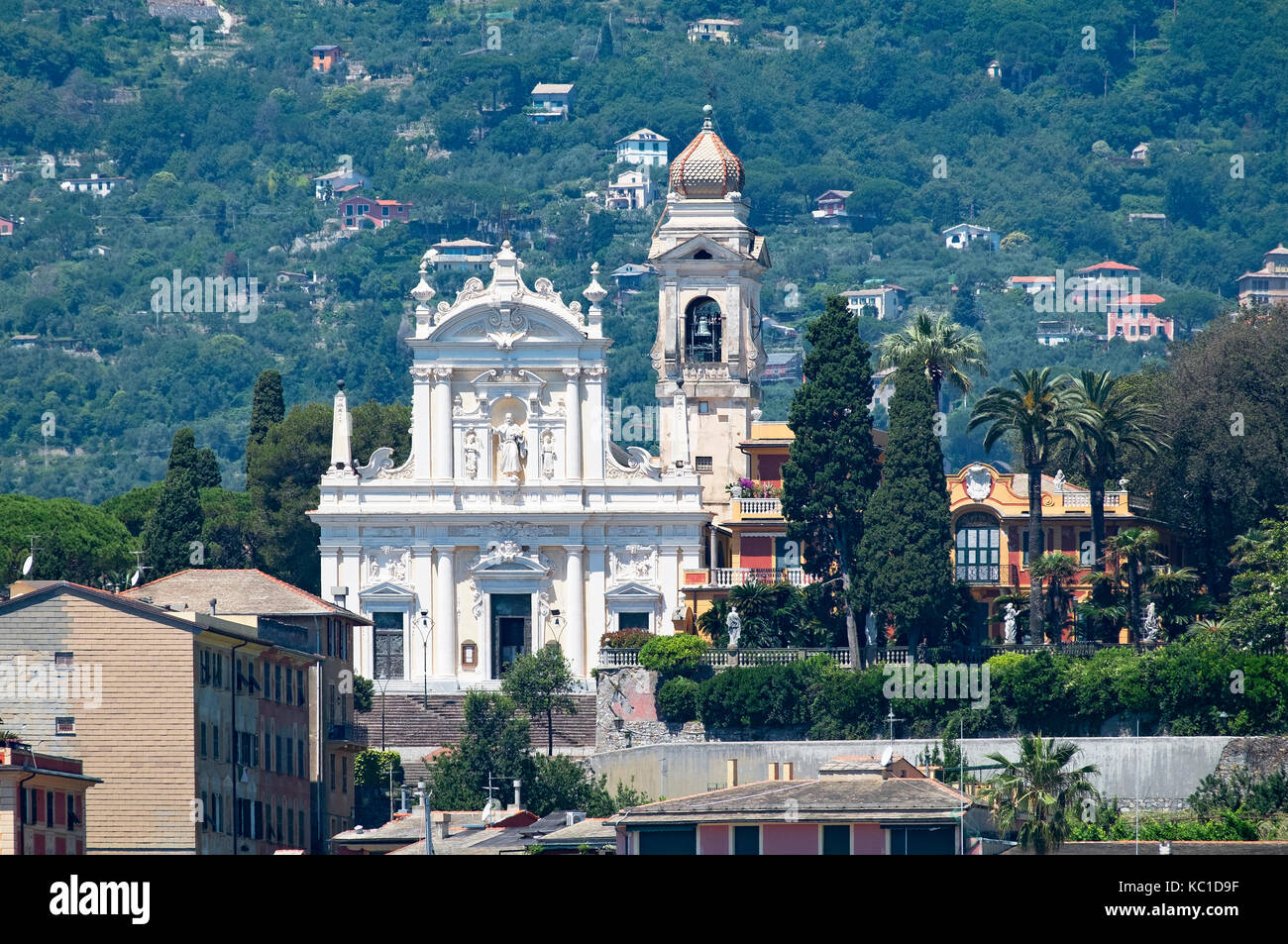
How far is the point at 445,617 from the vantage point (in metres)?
96.6

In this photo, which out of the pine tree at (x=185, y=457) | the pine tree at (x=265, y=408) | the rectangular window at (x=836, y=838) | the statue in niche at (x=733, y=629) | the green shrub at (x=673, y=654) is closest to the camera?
the rectangular window at (x=836, y=838)

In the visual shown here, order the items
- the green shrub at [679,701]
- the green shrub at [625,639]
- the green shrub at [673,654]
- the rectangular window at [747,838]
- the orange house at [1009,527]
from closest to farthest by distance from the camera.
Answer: the rectangular window at [747,838], the green shrub at [679,701], the green shrub at [673,654], the green shrub at [625,639], the orange house at [1009,527]

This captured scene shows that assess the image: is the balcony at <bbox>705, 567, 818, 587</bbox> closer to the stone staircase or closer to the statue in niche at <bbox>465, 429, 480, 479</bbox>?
the stone staircase

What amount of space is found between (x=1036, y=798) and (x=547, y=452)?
38398 mm

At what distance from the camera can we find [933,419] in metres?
87.4

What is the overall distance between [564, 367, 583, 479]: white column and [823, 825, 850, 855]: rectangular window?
153ft

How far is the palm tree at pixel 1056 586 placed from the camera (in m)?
A: 88.6

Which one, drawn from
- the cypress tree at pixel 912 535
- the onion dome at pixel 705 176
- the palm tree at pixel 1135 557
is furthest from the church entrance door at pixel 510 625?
the palm tree at pixel 1135 557

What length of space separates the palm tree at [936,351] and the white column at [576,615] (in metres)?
11.7

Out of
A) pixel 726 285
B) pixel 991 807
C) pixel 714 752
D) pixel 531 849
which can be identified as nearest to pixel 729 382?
pixel 726 285

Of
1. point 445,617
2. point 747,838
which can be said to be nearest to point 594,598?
point 445,617

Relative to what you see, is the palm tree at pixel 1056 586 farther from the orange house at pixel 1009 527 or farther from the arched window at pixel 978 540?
the arched window at pixel 978 540
